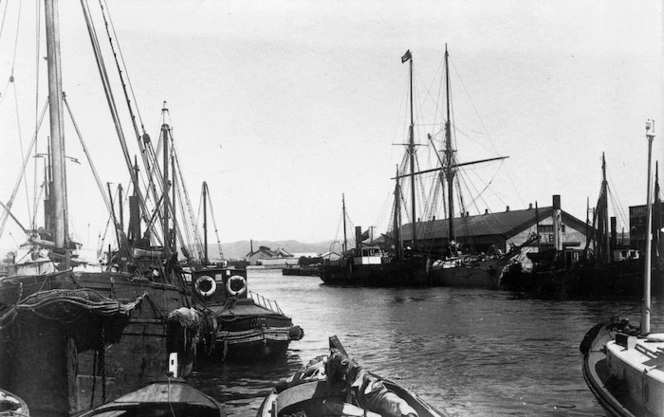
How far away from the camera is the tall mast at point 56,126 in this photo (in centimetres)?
1380

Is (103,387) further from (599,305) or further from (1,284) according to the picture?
(599,305)

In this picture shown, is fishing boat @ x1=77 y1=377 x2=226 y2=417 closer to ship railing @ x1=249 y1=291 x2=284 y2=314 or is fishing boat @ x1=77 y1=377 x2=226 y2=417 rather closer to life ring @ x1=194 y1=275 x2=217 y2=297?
ship railing @ x1=249 y1=291 x2=284 y2=314

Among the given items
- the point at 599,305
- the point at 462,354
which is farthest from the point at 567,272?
the point at 462,354

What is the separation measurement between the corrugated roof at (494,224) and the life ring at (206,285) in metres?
51.1

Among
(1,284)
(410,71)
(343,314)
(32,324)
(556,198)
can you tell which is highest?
(410,71)

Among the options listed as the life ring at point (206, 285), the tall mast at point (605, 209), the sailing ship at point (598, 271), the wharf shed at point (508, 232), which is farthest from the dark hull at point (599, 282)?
the life ring at point (206, 285)

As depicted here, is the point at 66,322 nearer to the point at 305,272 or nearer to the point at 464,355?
the point at 464,355

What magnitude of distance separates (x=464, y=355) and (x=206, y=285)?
36.2ft

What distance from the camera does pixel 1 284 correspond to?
43.0 feet

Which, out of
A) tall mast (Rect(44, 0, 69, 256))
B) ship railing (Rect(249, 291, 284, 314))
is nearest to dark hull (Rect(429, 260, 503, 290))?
ship railing (Rect(249, 291, 284, 314))

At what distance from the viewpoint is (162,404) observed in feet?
34.4

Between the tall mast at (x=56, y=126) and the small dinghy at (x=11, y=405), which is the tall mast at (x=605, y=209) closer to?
the tall mast at (x=56, y=126)

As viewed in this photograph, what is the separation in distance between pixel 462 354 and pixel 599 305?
64.6 feet

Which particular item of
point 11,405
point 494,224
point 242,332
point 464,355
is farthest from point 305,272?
point 11,405
